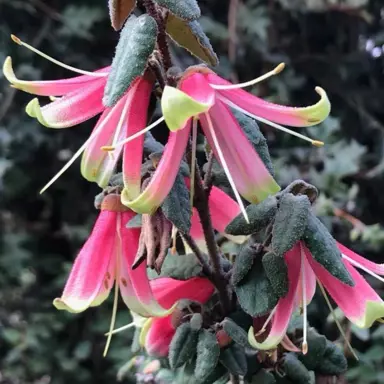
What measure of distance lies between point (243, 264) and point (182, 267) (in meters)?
0.06

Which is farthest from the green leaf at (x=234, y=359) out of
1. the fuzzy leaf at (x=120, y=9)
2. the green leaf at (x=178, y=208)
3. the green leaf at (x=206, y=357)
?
the fuzzy leaf at (x=120, y=9)

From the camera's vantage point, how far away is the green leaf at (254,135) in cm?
46

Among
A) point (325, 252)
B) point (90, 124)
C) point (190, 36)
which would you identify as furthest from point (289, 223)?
point (90, 124)

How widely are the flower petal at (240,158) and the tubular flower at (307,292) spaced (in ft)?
0.19

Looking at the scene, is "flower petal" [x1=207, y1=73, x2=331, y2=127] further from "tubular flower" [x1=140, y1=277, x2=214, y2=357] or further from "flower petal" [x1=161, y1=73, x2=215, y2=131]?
"tubular flower" [x1=140, y1=277, x2=214, y2=357]

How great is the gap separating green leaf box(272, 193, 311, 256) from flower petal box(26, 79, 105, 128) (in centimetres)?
14

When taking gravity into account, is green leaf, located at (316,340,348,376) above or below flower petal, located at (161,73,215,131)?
below

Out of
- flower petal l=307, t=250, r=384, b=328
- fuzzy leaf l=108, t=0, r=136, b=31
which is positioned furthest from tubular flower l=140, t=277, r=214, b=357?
fuzzy leaf l=108, t=0, r=136, b=31

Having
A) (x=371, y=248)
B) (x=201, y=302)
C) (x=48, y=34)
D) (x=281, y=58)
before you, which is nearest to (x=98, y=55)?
(x=48, y=34)

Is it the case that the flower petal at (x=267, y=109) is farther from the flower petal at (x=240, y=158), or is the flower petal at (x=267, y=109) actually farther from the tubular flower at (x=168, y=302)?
the tubular flower at (x=168, y=302)

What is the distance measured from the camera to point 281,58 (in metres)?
1.29

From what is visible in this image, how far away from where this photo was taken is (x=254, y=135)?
0.46m

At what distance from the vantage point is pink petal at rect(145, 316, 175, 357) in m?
0.56

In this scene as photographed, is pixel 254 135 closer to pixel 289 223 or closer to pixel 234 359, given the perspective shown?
pixel 289 223
